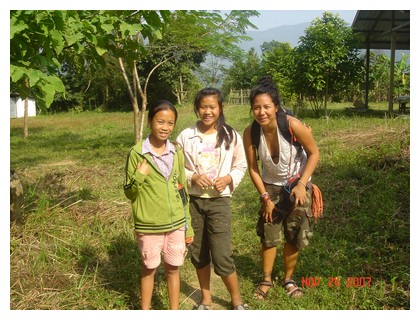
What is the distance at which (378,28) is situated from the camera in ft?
42.4

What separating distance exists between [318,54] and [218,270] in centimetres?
913

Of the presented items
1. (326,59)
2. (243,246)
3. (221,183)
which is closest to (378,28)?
(326,59)

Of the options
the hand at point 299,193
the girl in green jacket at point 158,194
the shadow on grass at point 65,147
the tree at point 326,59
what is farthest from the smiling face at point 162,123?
the tree at point 326,59

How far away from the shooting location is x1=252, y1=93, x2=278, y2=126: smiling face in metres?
2.56

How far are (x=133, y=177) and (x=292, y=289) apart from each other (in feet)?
4.69

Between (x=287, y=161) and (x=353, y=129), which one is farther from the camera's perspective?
(x=353, y=129)

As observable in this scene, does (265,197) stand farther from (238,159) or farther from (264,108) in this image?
(264,108)

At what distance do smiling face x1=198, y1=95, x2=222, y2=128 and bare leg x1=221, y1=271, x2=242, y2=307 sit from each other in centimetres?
97

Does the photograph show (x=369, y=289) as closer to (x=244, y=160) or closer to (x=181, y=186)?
(x=244, y=160)

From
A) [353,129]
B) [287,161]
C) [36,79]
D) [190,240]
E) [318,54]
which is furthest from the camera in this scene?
[318,54]

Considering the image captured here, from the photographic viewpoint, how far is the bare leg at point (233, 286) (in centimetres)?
262

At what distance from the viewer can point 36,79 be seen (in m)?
2.33

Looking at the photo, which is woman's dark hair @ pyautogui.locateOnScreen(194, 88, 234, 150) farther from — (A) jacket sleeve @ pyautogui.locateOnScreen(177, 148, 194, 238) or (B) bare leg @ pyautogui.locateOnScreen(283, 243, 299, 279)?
(B) bare leg @ pyautogui.locateOnScreen(283, 243, 299, 279)

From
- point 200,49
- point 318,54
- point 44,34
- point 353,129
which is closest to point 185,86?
point 200,49
